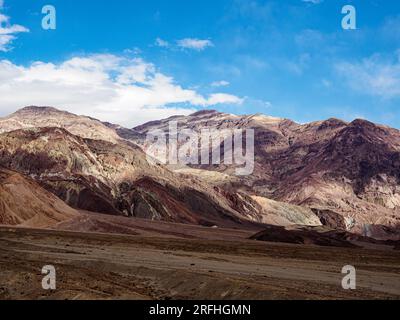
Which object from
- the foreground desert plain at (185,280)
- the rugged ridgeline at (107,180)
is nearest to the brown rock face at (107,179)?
the rugged ridgeline at (107,180)

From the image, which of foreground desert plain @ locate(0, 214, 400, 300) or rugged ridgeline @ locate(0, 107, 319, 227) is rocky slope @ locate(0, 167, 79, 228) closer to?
rugged ridgeline @ locate(0, 107, 319, 227)

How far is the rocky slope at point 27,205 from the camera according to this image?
98.0m

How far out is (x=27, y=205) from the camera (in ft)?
339

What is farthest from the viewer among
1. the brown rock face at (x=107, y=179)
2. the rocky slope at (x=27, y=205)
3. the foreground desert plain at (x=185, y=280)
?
the brown rock face at (x=107, y=179)

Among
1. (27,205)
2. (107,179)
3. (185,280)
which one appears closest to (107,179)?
(107,179)

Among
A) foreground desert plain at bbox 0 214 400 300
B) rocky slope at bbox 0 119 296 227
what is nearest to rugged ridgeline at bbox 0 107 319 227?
rocky slope at bbox 0 119 296 227

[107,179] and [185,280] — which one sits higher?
[107,179]

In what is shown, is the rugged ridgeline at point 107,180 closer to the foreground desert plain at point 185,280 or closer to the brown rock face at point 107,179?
the brown rock face at point 107,179

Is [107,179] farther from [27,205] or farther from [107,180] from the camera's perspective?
[27,205]

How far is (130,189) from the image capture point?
15900 cm

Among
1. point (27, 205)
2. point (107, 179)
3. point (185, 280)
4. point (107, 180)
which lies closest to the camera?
point (185, 280)

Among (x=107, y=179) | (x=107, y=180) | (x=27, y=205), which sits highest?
(x=107, y=179)

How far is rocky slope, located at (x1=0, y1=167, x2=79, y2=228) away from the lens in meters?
98.0

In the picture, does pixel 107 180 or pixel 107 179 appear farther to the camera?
pixel 107 179
